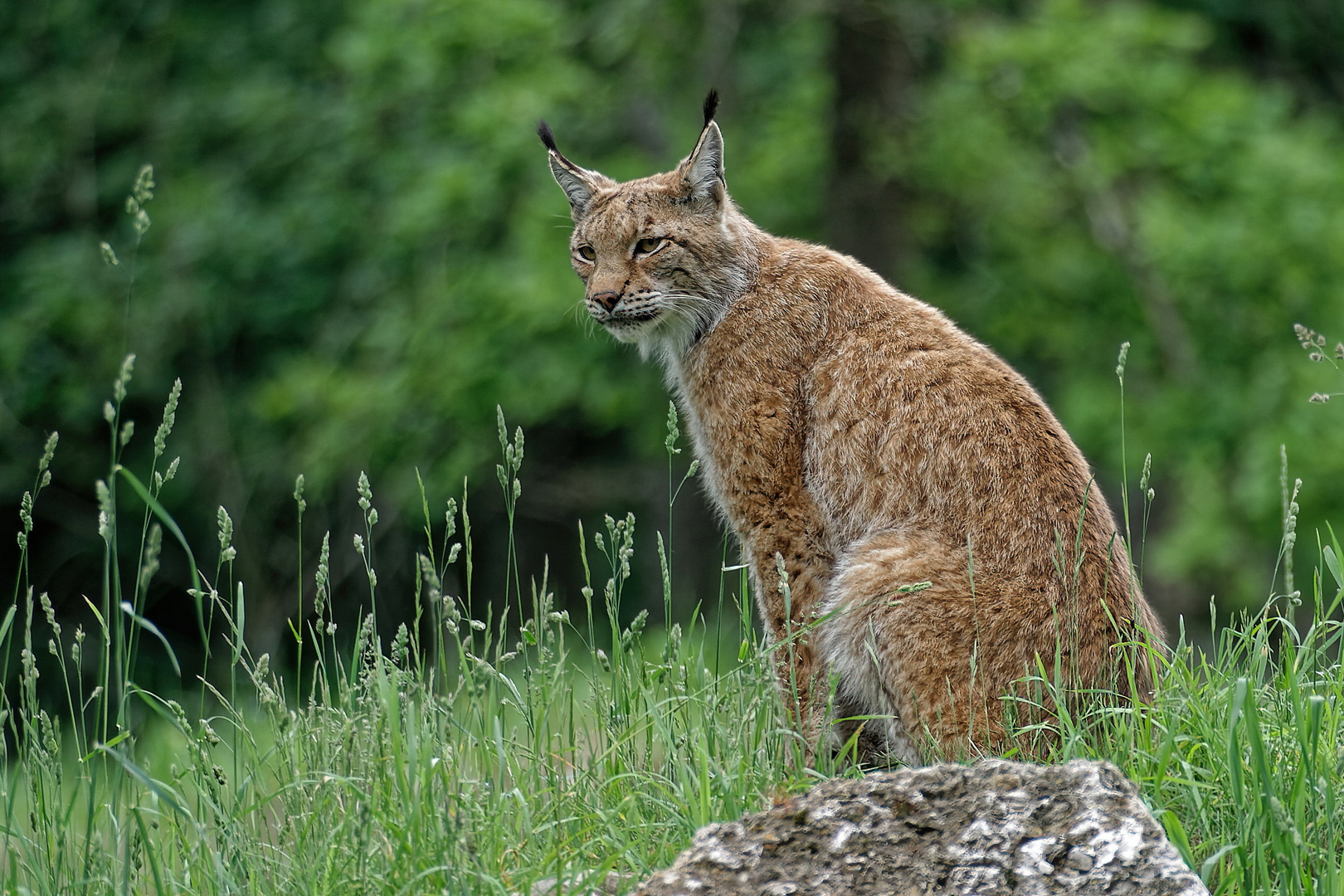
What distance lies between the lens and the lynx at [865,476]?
380 centimetres

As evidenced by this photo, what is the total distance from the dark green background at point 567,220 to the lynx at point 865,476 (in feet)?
9.78

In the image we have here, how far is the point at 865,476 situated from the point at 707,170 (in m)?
1.50

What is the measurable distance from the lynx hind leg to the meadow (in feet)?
0.94

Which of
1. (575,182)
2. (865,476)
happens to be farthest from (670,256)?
(865,476)

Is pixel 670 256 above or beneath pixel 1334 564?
above

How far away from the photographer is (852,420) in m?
4.44

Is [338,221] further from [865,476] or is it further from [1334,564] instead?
[1334,564]

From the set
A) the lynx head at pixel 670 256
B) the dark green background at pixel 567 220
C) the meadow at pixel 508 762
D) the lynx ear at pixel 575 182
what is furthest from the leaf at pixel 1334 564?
the dark green background at pixel 567 220

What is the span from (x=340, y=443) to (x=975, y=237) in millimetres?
5601

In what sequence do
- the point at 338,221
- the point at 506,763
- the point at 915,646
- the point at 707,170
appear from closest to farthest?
the point at 506,763, the point at 915,646, the point at 707,170, the point at 338,221

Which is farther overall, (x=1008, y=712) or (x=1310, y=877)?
(x=1008, y=712)

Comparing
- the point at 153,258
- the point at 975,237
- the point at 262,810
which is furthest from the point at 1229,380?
the point at 153,258

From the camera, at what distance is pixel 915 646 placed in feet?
12.6

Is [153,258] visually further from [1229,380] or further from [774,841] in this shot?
[774,841]
